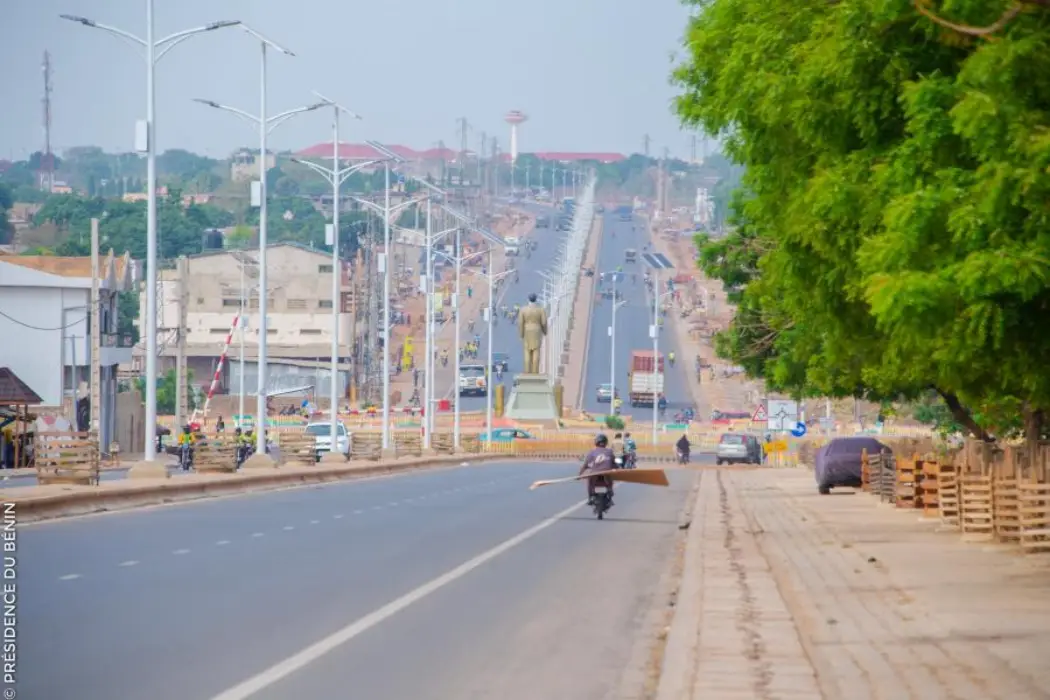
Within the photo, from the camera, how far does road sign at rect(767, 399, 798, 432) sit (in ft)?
220

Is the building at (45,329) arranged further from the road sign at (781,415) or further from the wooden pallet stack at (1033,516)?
the wooden pallet stack at (1033,516)

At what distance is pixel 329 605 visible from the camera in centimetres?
1845

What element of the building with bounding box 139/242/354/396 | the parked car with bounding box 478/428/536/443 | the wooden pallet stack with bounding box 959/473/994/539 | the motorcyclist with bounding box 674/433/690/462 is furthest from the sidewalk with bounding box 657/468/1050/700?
the building with bounding box 139/242/354/396

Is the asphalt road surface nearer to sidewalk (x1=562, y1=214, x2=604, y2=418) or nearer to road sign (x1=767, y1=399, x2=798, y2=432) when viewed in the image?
sidewalk (x1=562, y1=214, x2=604, y2=418)

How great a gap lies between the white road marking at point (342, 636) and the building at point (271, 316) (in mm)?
131223

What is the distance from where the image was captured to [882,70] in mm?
20438

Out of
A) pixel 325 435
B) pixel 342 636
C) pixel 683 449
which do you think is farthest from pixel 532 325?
pixel 342 636

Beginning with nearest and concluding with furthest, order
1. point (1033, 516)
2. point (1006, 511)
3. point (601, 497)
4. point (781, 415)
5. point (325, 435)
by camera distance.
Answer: point (1033, 516) < point (1006, 511) < point (601, 497) < point (781, 415) < point (325, 435)

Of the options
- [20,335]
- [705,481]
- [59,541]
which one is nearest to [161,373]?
[20,335]

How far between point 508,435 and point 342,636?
94.3 metres

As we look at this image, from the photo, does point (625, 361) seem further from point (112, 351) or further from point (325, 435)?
point (325, 435)

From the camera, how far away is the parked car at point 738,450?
93625mm

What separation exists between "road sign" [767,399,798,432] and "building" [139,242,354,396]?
91222 mm

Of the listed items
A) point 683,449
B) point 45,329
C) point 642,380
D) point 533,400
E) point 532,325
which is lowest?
point 683,449
